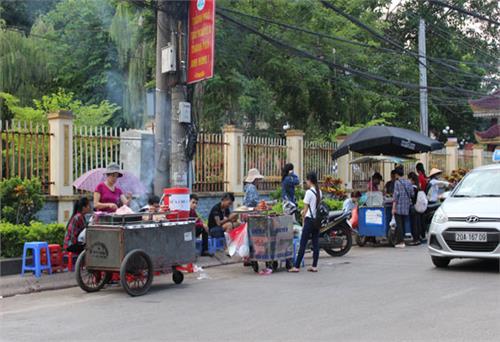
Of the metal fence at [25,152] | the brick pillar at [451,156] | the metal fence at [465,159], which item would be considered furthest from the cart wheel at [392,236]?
the metal fence at [465,159]

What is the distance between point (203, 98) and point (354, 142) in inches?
299

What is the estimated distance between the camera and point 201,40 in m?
11.6

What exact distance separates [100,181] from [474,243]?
6.41 meters

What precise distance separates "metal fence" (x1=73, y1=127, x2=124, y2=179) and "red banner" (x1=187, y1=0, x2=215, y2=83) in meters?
2.82

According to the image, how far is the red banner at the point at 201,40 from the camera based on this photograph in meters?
11.4

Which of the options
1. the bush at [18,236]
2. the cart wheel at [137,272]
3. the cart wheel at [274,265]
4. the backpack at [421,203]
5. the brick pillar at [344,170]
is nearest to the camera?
the cart wheel at [137,272]

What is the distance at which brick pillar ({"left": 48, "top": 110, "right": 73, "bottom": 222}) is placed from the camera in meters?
12.5

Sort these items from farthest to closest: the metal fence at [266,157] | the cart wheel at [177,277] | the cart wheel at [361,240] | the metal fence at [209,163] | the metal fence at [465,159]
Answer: the metal fence at [465,159] → the metal fence at [266,157] → the metal fence at [209,163] → the cart wheel at [361,240] → the cart wheel at [177,277]

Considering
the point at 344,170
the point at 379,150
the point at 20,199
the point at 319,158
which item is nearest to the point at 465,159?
the point at 344,170

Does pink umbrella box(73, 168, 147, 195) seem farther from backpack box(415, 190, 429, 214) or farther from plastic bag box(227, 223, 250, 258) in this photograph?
backpack box(415, 190, 429, 214)

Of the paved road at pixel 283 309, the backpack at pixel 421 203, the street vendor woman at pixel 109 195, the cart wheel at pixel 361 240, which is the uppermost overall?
the street vendor woman at pixel 109 195

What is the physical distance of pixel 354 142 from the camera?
16.5 m

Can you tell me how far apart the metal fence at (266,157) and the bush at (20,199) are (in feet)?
21.5

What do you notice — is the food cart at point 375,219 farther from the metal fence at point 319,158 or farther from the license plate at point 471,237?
the license plate at point 471,237
